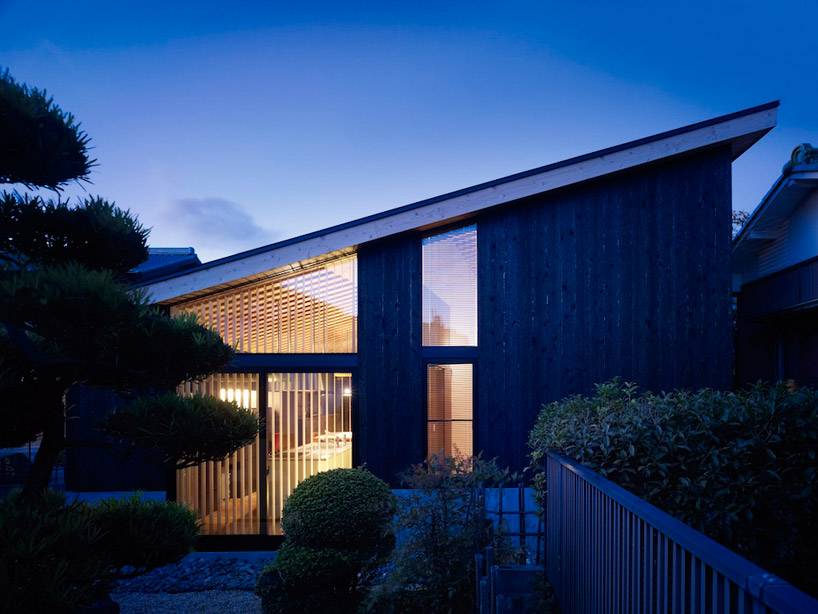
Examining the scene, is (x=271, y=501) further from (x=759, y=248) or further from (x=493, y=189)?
(x=759, y=248)

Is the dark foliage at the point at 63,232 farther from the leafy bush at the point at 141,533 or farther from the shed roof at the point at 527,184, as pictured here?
the shed roof at the point at 527,184

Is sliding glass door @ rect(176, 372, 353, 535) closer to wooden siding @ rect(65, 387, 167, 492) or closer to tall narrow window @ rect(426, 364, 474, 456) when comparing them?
tall narrow window @ rect(426, 364, 474, 456)

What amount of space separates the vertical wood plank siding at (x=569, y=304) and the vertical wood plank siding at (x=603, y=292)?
13 mm

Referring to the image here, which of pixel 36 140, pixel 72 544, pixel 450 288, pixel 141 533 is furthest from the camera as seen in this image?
pixel 450 288

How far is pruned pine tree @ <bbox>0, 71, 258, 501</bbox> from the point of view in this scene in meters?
2.74

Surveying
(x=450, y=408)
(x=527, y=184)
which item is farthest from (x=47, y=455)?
(x=527, y=184)

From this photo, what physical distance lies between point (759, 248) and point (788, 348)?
2.44 metres

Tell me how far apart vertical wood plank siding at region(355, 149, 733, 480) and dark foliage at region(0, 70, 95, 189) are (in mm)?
3813

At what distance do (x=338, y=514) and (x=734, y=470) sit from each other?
3.11 m

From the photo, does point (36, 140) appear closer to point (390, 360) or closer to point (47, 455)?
point (47, 455)

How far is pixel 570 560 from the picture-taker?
2.71 m

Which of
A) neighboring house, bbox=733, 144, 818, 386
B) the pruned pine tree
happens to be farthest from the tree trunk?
neighboring house, bbox=733, 144, 818, 386

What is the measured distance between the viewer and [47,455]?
331 centimetres

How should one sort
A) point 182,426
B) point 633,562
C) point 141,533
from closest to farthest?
point 633,562, point 182,426, point 141,533
